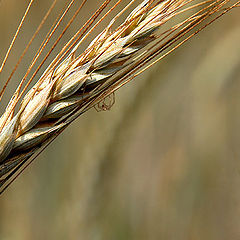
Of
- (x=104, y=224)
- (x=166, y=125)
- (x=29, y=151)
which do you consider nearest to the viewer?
(x=29, y=151)

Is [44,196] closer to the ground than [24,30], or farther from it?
closer to the ground

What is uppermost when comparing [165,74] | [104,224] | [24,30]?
[24,30]

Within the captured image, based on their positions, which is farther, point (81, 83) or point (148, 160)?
Result: point (148, 160)

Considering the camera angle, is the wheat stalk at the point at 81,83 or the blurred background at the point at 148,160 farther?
the blurred background at the point at 148,160

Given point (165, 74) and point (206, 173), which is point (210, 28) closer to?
point (165, 74)

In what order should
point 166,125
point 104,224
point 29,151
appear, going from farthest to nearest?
point 166,125
point 104,224
point 29,151

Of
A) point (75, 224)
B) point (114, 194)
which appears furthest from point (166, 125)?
point (75, 224)

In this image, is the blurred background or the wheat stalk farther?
the blurred background

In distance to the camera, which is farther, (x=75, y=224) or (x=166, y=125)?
(x=166, y=125)
